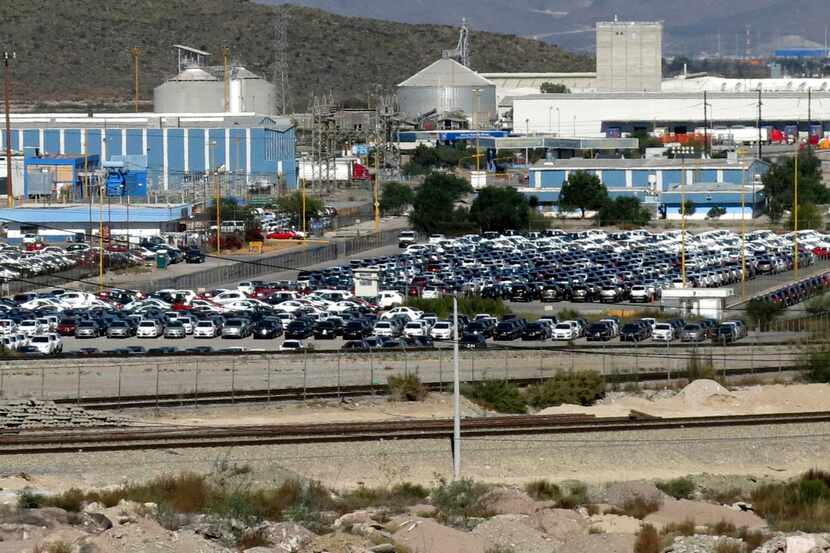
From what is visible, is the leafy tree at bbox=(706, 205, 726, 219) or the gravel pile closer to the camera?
the gravel pile

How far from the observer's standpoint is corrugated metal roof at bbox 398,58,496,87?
74312 mm

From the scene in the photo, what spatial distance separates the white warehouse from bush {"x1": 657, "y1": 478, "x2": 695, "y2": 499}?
181 ft

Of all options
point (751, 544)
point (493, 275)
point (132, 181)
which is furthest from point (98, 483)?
point (132, 181)

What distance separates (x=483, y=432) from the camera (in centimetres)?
1575

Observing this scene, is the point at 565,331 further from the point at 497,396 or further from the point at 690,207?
the point at 690,207

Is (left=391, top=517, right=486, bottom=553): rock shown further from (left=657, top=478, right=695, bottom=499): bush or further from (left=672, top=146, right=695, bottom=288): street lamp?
(left=672, top=146, right=695, bottom=288): street lamp

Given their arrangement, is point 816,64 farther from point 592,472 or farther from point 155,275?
point 592,472

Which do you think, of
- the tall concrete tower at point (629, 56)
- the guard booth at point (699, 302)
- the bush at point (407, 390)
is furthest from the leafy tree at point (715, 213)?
the tall concrete tower at point (629, 56)

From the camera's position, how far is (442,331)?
79.3 feet

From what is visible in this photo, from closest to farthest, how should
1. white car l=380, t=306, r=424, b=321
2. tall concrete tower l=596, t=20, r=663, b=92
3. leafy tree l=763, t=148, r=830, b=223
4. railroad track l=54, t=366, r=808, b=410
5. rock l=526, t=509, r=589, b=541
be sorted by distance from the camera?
rock l=526, t=509, r=589, b=541
railroad track l=54, t=366, r=808, b=410
white car l=380, t=306, r=424, b=321
leafy tree l=763, t=148, r=830, b=223
tall concrete tower l=596, t=20, r=663, b=92

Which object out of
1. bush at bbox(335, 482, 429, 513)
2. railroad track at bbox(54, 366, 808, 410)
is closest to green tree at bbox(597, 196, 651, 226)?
railroad track at bbox(54, 366, 808, 410)

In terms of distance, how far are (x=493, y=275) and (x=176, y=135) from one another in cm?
2152

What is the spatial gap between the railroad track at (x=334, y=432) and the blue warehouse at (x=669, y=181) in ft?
84.1

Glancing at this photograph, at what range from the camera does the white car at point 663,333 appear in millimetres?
23844
